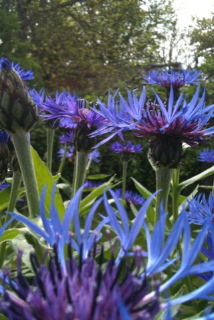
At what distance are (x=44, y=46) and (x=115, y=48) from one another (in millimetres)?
1151

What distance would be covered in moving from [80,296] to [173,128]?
42 centimetres

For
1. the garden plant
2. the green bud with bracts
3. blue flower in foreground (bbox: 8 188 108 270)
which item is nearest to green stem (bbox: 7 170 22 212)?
the garden plant

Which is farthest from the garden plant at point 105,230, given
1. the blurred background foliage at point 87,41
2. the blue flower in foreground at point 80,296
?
the blurred background foliage at point 87,41

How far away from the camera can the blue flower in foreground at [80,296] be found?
0.99 feet

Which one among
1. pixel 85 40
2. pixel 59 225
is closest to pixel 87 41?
pixel 85 40

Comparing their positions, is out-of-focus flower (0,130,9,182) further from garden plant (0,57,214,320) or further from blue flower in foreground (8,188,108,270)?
blue flower in foreground (8,188,108,270)

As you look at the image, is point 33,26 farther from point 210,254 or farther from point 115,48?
point 210,254

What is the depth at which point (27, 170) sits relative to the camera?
653 millimetres

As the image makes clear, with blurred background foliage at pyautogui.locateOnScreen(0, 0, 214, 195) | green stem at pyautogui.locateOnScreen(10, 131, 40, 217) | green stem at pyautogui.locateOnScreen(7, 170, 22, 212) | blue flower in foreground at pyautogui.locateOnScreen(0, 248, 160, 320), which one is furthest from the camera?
blurred background foliage at pyautogui.locateOnScreen(0, 0, 214, 195)

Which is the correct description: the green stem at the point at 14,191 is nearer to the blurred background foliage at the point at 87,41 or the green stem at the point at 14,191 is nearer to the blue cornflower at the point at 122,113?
the blue cornflower at the point at 122,113

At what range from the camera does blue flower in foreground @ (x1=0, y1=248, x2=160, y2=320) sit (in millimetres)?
303

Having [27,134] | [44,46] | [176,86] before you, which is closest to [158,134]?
[27,134]

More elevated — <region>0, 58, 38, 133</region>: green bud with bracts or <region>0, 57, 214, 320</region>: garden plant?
<region>0, 58, 38, 133</region>: green bud with bracts

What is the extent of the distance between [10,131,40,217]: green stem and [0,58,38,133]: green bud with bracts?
0.04 ft
